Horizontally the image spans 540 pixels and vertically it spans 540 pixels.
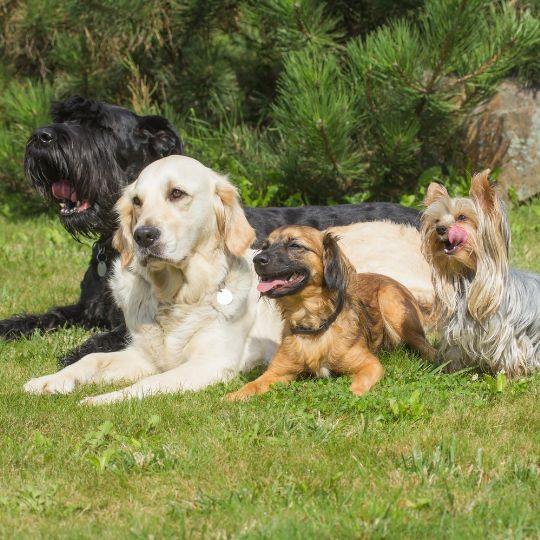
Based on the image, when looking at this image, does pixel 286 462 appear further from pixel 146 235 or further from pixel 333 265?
pixel 146 235

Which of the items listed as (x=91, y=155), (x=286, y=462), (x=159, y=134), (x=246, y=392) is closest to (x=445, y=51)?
(x=159, y=134)

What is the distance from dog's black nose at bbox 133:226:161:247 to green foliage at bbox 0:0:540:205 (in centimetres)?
417

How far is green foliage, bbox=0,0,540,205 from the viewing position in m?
8.64

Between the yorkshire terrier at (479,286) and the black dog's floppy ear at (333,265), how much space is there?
0.45 metres

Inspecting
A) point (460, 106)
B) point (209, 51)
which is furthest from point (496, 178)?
point (209, 51)

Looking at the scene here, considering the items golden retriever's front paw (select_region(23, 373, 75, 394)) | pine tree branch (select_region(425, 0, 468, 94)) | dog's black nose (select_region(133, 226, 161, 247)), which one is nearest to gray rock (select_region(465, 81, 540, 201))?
pine tree branch (select_region(425, 0, 468, 94))

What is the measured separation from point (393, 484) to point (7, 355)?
3242 mm

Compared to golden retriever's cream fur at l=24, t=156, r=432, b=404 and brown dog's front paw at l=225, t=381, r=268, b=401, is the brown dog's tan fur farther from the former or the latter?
golden retriever's cream fur at l=24, t=156, r=432, b=404

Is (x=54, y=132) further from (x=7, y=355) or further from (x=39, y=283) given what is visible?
(x=39, y=283)

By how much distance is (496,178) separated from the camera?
10.3m

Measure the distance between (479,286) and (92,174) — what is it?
2.61 metres

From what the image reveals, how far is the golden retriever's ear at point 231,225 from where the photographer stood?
17.2ft

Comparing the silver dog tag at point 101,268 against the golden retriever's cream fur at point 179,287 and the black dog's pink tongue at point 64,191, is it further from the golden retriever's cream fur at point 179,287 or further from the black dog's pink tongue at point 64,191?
the golden retriever's cream fur at point 179,287

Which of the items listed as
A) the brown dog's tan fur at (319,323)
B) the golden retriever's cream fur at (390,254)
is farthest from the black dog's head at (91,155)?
the brown dog's tan fur at (319,323)
